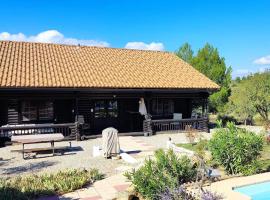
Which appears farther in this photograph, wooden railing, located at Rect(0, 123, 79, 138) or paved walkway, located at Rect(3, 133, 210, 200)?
wooden railing, located at Rect(0, 123, 79, 138)

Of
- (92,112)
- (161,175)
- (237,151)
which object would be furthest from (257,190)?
Answer: (92,112)

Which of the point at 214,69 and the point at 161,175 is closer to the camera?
the point at 161,175

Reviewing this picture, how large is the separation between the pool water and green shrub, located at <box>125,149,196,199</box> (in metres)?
1.35

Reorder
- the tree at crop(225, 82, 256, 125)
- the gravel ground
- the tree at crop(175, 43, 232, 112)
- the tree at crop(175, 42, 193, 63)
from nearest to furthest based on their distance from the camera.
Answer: the gravel ground → the tree at crop(225, 82, 256, 125) → the tree at crop(175, 43, 232, 112) → the tree at crop(175, 42, 193, 63)

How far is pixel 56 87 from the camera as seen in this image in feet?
54.0

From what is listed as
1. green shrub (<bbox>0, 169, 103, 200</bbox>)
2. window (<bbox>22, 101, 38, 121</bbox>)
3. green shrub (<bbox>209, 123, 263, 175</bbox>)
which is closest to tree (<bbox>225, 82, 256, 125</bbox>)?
green shrub (<bbox>209, 123, 263, 175</bbox>)

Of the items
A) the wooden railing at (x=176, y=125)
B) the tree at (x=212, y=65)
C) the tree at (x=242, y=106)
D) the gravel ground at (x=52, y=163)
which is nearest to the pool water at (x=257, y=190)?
the gravel ground at (x=52, y=163)

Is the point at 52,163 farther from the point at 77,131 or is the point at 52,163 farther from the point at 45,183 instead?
the point at 77,131

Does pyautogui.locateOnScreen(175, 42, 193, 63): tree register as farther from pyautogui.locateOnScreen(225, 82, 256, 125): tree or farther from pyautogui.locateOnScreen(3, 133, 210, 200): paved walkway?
pyautogui.locateOnScreen(3, 133, 210, 200): paved walkway

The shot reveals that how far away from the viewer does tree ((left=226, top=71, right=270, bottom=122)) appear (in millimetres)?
22825

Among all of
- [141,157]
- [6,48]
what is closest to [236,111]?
[141,157]

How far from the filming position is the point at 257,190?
Result: 8.23 meters

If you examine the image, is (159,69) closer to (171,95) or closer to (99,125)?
(171,95)

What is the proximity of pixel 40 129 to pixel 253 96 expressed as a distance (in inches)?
615
